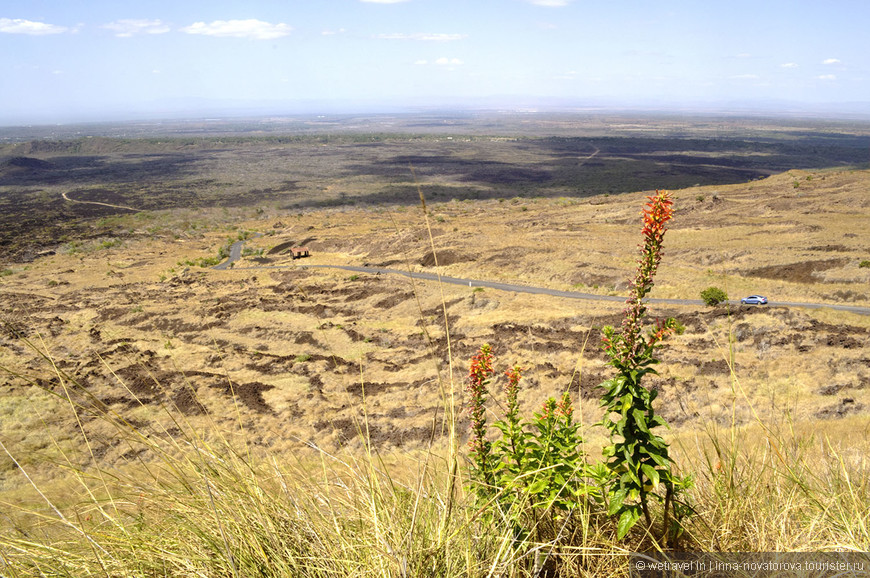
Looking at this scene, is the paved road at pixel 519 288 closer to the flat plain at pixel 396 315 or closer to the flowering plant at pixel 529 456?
the flat plain at pixel 396 315

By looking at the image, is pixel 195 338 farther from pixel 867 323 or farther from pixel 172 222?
pixel 172 222

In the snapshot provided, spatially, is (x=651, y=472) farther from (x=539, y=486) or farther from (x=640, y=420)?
(x=539, y=486)

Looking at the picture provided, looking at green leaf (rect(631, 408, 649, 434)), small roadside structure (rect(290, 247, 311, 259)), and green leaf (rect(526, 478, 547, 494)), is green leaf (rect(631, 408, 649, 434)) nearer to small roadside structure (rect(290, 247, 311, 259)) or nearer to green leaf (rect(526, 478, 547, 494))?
green leaf (rect(526, 478, 547, 494))

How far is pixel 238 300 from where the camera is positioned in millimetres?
43281

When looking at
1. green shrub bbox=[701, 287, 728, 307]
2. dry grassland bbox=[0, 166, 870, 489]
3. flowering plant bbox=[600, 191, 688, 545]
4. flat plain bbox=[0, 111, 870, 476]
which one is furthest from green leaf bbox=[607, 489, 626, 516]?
green shrub bbox=[701, 287, 728, 307]

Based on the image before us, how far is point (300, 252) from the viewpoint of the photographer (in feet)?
202

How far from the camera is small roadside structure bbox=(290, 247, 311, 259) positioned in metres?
59.6

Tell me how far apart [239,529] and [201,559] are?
0.23 meters

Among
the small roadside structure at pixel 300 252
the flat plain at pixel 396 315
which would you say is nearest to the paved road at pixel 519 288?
the flat plain at pixel 396 315

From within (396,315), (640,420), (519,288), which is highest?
(640,420)

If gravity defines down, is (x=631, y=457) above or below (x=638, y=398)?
below

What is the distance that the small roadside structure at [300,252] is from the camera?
59562 mm

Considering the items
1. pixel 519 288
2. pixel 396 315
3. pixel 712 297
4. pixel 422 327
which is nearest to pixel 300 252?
pixel 396 315

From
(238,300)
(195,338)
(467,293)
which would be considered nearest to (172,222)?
(238,300)
